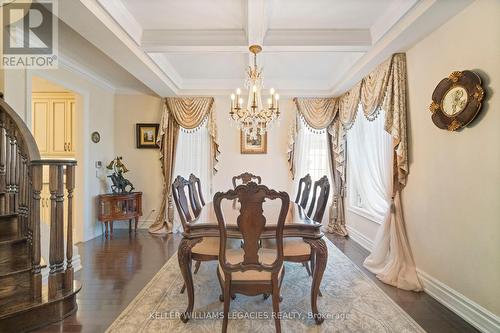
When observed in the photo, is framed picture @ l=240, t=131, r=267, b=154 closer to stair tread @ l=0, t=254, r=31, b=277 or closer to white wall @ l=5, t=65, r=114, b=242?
white wall @ l=5, t=65, r=114, b=242

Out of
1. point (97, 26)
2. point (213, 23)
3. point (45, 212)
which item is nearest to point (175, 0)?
point (213, 23)

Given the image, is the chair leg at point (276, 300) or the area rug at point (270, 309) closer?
the chair leg at point (276, 300)

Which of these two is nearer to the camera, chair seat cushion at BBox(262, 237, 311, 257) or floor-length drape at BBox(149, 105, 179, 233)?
chair seat cushion at BBox(262, 237, 311, 257)

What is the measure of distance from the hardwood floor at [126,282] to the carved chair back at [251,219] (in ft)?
4.02

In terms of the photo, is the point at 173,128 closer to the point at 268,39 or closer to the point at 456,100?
the point at 268,39

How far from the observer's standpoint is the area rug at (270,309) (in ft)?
6.22

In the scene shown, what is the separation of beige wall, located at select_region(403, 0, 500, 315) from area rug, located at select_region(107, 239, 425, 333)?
623 mm

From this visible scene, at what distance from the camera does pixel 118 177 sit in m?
4.26

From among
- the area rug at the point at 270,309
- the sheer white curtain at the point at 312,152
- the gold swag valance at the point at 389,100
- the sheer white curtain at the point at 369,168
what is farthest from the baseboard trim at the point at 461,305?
the sheer white curtain at the point at 312,152

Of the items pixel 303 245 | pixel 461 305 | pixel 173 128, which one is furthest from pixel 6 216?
pixel 461 305

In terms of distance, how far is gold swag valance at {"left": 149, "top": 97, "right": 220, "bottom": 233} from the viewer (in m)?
4.52

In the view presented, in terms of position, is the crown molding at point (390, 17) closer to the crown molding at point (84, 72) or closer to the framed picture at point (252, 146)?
the framed picture at point (252, 146)

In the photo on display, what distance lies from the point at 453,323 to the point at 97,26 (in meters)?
3.92

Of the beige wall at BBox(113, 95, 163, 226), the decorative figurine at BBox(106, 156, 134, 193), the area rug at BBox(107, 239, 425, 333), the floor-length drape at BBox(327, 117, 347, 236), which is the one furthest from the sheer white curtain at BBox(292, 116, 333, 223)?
the decorative figurine at BBox(106, 156, 134, 193)
